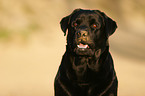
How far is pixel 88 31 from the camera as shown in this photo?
3.99 metres

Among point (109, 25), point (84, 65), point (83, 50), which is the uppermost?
point (109, 25)

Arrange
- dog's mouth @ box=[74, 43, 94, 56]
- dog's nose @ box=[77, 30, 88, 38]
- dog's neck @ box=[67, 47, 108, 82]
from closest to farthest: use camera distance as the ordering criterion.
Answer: dog's nose @ box=[77, 30, 88, 38] → dog's mouth @ box=[74, 43, 94, 56] → dog's neck @ box=[67, 47, 108, 82]

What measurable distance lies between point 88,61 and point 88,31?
0.61 metres

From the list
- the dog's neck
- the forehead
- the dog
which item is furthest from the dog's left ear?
the dog's neck

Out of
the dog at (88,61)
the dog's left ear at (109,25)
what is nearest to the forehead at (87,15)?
the dog at (88,61)

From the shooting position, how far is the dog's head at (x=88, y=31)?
3.96 metres

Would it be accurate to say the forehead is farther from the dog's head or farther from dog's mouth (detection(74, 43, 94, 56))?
dog's mouth (detection(74, 43, 94, 56))

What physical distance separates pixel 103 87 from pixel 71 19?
1.40 metres

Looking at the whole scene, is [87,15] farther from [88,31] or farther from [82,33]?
[82,33]

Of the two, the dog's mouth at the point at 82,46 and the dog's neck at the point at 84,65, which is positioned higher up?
the dog's mouth at the point at 82,46

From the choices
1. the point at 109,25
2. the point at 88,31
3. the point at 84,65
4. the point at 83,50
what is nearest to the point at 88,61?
the point at 84,65

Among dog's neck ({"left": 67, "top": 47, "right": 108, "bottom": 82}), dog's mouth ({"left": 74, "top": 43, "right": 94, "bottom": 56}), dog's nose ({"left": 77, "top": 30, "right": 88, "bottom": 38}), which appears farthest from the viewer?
dog's neck ({"left": 67, "top": 47, "right": 108, "bottom": 82})

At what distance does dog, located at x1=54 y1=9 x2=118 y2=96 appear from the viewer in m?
4.04

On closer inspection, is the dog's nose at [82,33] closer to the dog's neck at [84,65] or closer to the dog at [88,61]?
the dog at [88,61]
